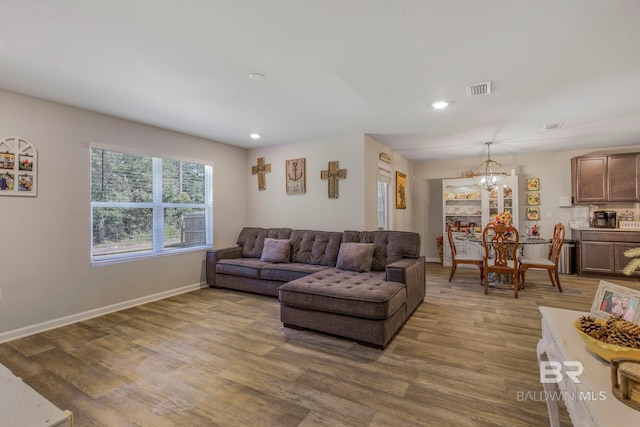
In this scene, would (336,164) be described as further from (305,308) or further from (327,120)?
(305,308)

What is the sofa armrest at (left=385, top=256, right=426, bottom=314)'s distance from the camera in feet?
10.4

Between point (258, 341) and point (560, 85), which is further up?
point (560, 85)

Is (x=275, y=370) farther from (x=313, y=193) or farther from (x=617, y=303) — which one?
(x=313, y=193)

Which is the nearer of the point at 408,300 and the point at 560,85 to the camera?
the point at 560,85

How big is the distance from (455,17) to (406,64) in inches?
24.1

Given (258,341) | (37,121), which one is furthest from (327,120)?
(37,121)

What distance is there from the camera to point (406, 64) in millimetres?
2455

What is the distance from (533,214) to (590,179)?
110cm

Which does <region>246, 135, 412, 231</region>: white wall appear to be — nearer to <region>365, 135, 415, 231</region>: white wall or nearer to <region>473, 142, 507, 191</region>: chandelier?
<region>365, 135, 415, 231</region>: white wall

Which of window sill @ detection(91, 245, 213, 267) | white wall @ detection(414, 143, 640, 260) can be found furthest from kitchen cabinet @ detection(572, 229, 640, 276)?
window sill @ detection(91, 245, 213, 267)

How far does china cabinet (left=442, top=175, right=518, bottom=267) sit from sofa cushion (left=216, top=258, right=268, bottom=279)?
4202 millimetres

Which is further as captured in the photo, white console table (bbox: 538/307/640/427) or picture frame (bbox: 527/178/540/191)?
picture frame (bbox: 527/178/540/191)

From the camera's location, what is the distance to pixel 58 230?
326 cm

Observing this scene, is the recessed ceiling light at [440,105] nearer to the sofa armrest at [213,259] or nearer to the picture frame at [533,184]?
the sofa armrest at [213,259]
